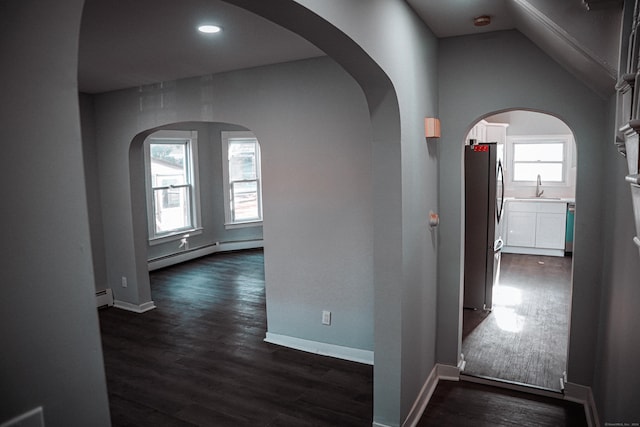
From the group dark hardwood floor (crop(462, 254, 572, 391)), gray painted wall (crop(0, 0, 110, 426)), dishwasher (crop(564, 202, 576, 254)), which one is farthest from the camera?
dishwasher (crop(564, 202, 576, 254))

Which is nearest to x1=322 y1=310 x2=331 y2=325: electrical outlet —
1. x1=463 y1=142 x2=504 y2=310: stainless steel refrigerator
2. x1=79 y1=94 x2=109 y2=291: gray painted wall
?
x1=463 y1=142 x2=504 y2=310: stainless steel refrigerator

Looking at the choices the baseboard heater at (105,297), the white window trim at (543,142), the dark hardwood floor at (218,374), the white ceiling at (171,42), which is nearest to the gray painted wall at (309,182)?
the white ceiling at (171,42)

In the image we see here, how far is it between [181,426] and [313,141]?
247 cm

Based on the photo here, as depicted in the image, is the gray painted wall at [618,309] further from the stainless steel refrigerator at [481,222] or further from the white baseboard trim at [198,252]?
the white baseboard trim at [198,252]

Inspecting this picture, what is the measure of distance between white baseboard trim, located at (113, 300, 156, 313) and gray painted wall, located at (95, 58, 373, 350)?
197 centimetres

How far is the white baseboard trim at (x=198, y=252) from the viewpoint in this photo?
7359 millimetres

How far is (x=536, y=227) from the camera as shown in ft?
25.8

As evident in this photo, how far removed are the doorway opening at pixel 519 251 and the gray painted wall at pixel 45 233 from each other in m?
3.41

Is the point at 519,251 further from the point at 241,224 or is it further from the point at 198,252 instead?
the point at 198,252

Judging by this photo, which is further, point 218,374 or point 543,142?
point 543,142

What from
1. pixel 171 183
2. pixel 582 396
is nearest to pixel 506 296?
pixel 582 396

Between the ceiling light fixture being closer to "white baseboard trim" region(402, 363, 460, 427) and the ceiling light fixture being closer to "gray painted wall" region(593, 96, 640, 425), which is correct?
"gray painted wall" region(593, 96, 640, 425)

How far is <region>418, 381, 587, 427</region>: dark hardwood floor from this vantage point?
120 inches

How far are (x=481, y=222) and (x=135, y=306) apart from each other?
4238 mm
